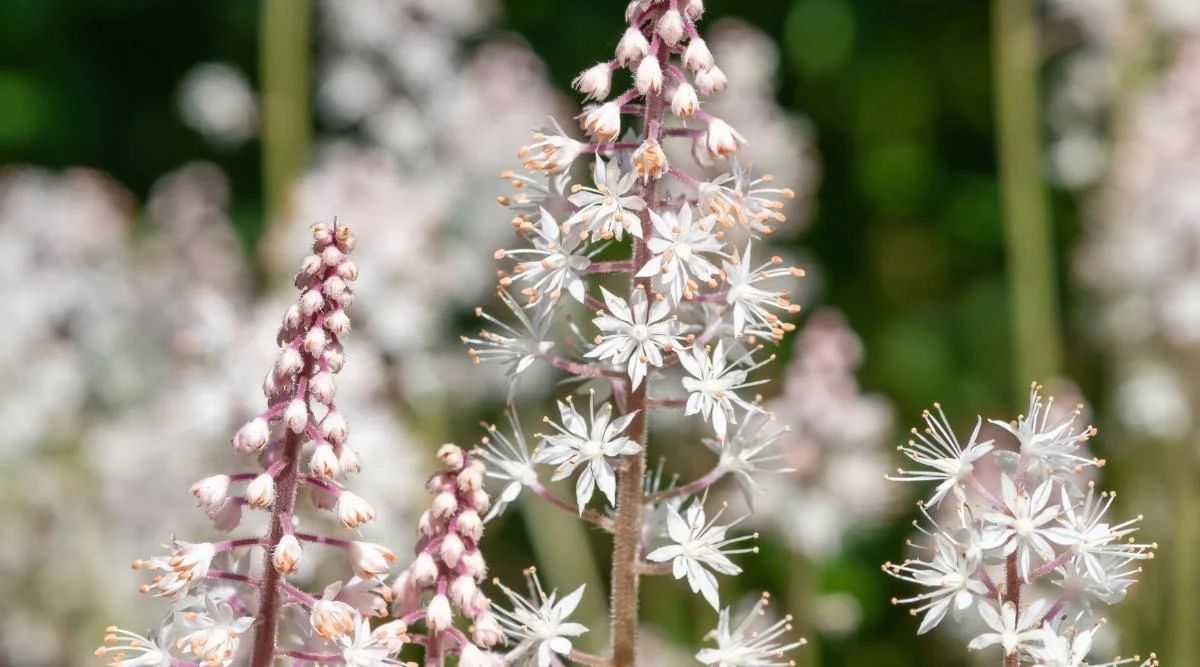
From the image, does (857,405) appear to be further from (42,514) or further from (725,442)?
(42,514)

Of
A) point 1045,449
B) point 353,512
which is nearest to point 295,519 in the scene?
point 353,512

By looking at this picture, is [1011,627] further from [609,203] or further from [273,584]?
[273,584]

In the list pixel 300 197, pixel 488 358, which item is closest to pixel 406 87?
pixel 300 197

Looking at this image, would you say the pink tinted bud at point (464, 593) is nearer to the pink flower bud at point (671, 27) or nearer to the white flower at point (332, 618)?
the white flower at point (332, 618)

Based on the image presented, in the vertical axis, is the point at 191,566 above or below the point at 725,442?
below

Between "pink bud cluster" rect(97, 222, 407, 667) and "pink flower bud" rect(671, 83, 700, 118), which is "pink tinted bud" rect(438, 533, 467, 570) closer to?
"pink bud cluster" rect(97, 222, 407, 667)

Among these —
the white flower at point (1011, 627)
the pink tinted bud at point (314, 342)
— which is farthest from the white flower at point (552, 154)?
the white flower at point (1011, 627)

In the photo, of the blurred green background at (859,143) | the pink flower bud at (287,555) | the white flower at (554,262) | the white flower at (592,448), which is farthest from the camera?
the blurred green background at (859,143)
